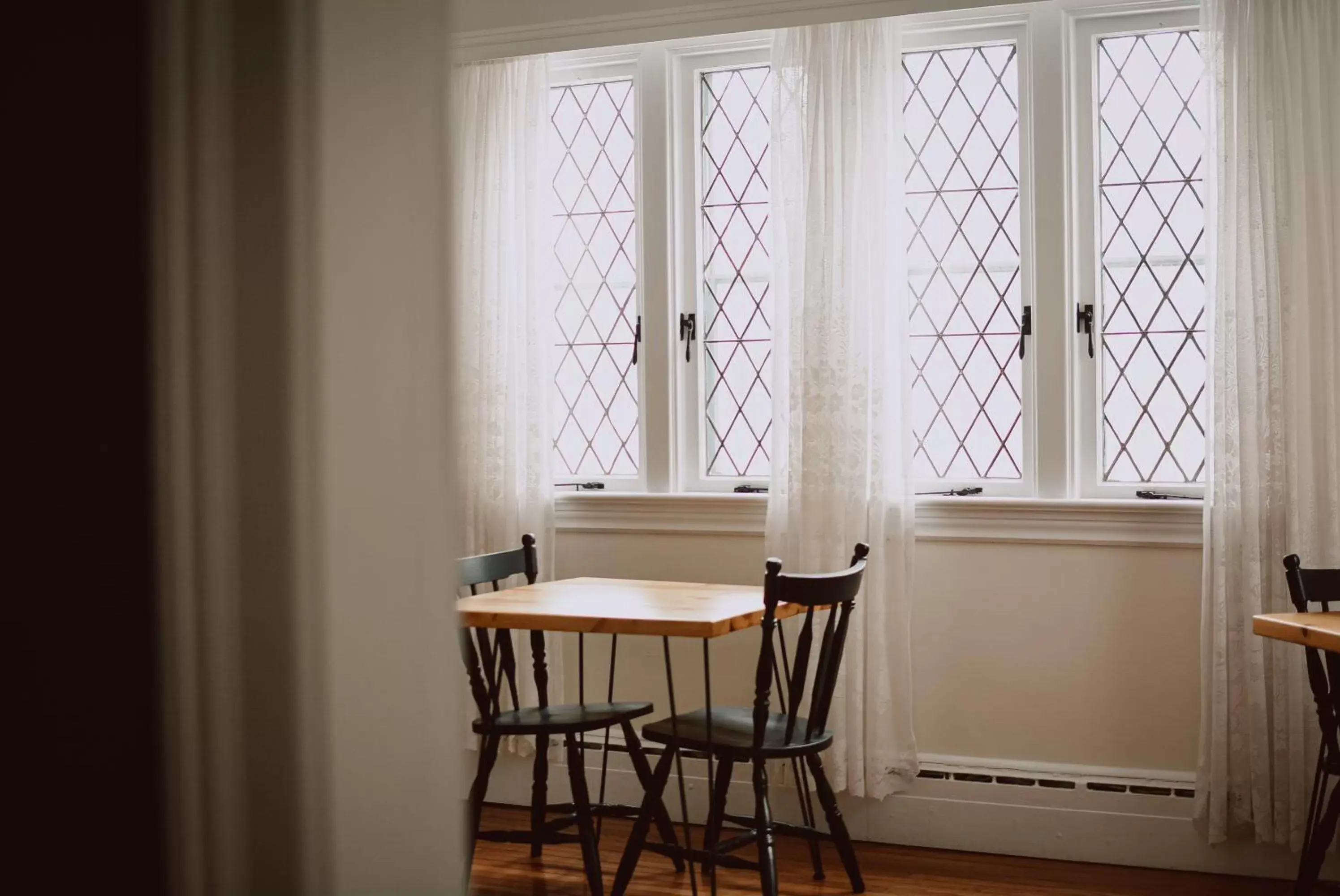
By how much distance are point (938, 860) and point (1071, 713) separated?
2.02ft

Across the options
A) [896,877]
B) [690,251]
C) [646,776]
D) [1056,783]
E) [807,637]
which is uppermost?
[690,251]

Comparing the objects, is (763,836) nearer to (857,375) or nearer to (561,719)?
(561,719)

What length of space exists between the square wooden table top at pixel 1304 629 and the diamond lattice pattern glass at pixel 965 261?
104 cm

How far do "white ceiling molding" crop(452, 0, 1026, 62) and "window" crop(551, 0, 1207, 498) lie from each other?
0.45m

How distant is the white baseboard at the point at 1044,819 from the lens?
135 inches

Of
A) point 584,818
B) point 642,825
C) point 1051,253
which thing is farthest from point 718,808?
point 1051,253

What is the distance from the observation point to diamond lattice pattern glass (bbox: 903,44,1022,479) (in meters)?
3.77

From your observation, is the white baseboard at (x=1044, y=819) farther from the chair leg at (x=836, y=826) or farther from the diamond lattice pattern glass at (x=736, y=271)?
the diamond lattice pattern glass at (x=736, y=271)

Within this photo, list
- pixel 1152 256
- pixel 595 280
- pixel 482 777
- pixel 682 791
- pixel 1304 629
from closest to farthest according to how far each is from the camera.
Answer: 1. pixel 1304 629
2. pixel 682 791
3. pixel 482 777
4. pixel 1152 256
5. pixel 595 280

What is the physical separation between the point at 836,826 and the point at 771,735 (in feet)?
1.41

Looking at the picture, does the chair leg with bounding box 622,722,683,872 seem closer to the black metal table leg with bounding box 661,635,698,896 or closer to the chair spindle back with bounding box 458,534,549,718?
the black metal table leg with bounding box 661,635,698,896

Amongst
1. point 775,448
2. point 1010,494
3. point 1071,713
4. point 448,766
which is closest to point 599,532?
point 775,448

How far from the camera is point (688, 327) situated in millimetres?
4102

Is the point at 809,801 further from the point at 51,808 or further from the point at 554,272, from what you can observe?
the point at 51,808
